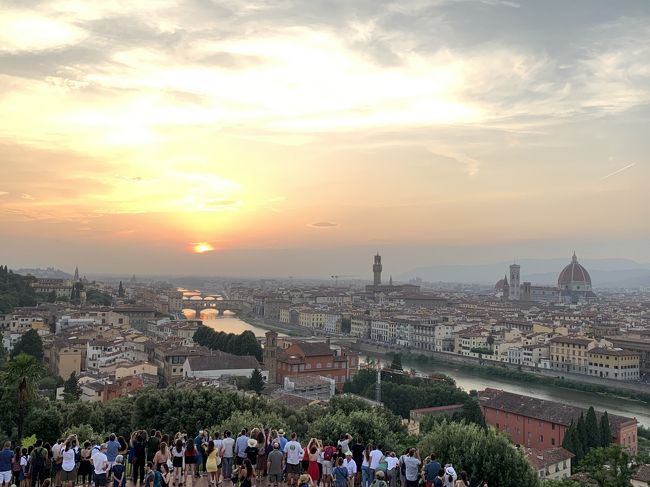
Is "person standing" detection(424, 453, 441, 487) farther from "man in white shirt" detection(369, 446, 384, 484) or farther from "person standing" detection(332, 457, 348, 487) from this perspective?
"person standing" detection(332, 457, 348, 487)

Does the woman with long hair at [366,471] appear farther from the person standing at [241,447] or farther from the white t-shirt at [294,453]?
the person standing at [241,447]

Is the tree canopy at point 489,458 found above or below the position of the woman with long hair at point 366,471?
below

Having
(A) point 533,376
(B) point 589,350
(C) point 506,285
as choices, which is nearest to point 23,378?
(A) point 533,376

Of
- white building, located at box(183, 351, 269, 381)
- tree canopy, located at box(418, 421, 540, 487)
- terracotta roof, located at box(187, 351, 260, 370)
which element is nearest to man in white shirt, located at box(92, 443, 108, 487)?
tree canopy, located at box(418, 421, 540, 487)

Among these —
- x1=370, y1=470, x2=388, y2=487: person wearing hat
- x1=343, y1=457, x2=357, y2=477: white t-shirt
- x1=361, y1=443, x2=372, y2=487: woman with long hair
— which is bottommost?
x1=361, y1=443, x2=372, y2=487: woman with long hair

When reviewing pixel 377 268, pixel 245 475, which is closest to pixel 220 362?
pixel 245 475

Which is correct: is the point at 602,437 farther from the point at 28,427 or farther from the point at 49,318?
the point at 49,318

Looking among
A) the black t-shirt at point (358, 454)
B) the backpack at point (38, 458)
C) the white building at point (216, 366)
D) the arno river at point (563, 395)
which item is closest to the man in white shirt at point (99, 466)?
the backpack at point (38, 458)
